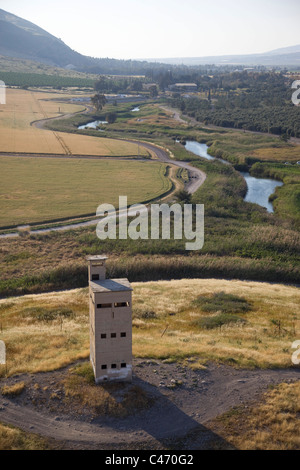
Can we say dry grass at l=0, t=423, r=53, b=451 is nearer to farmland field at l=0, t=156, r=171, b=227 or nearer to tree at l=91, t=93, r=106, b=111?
farmland field at l=0, t=156, r=171, b=227

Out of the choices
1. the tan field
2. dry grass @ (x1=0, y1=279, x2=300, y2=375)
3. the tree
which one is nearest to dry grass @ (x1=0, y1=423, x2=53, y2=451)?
dry grass @ (x1=0, y1=279, x2=300, y2=375)

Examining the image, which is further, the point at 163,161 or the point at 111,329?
the point at 163,161

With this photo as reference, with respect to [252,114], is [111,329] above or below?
below


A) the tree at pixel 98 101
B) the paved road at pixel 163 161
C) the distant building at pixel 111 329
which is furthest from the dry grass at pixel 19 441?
the tree at pixel 98 101

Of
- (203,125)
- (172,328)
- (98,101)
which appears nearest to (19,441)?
(172,328)

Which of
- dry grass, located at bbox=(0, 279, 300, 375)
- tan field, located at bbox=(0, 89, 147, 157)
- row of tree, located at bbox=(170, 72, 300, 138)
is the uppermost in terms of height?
row of tree, located at bbox=(170, 72, 300, 138)

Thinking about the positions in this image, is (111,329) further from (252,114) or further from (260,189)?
(252,114)
